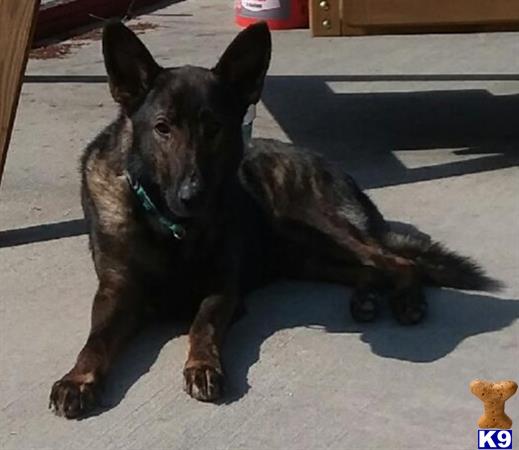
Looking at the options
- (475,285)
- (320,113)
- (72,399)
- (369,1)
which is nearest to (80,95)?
(320,113)

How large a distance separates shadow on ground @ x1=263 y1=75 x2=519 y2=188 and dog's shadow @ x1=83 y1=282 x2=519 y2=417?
55.0 inches

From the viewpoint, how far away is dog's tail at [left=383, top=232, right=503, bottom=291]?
184 inches

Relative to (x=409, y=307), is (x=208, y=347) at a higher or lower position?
higher

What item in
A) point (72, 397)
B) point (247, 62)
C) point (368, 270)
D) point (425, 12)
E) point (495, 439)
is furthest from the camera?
point (425, 12)

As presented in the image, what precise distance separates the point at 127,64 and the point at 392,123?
10.1 ft

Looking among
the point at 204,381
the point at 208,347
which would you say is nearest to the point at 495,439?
the point at 204,381

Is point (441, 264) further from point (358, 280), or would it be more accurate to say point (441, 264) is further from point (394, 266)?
point (358, 280)

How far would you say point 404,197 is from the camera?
5688mm

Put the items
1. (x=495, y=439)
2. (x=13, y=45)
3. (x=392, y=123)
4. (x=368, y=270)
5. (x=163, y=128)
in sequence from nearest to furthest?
(x=495, y=439) → (x=163, y=128) → (x=368, y=270) → (x=13, y=45) → (x=392, y=123)

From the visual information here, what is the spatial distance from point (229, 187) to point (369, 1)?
1.76m

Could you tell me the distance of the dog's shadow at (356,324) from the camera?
4.11 meters

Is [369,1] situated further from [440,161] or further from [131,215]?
[131,215]

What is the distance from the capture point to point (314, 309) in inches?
177

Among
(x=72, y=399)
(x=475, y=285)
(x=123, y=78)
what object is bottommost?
(x=475, y=285)
